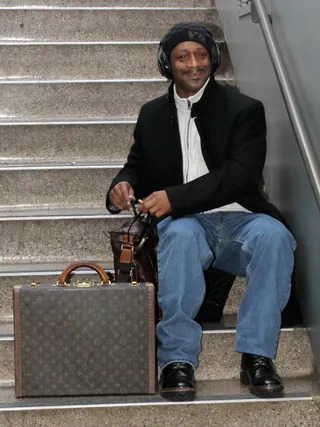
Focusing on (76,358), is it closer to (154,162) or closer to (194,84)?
(154,162)

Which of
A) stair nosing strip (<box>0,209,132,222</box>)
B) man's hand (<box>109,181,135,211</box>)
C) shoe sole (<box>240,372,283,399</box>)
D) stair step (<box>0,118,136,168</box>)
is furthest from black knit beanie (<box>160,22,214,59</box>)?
shoe sole (<box>240,372,283,399</box>)

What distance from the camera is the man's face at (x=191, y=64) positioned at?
2.89m

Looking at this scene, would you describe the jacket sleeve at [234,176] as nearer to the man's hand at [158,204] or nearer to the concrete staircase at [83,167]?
the man's hand at [158,204]

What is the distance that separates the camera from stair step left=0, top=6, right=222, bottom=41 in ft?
14.3

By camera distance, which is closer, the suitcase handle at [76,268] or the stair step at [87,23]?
the suitcase handle at [76,268]

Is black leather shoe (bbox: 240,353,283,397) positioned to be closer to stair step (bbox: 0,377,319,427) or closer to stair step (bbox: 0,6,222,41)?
stair step (bbox: 0,377,319,427)

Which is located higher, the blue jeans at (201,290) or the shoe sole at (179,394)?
the blue jeans at (201,290)

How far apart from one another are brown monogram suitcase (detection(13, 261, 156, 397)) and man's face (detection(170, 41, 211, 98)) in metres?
0.70

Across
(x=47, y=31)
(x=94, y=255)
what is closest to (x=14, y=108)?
(x=47, y=31)

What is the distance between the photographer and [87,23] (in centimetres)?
437

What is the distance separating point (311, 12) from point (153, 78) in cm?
140

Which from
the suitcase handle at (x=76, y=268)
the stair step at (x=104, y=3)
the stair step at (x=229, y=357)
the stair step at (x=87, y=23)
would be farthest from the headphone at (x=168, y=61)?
the stair step at (x=104, y=3)

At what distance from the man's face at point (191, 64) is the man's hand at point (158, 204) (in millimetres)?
390

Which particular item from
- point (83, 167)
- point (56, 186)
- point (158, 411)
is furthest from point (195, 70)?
point (158, 411)
